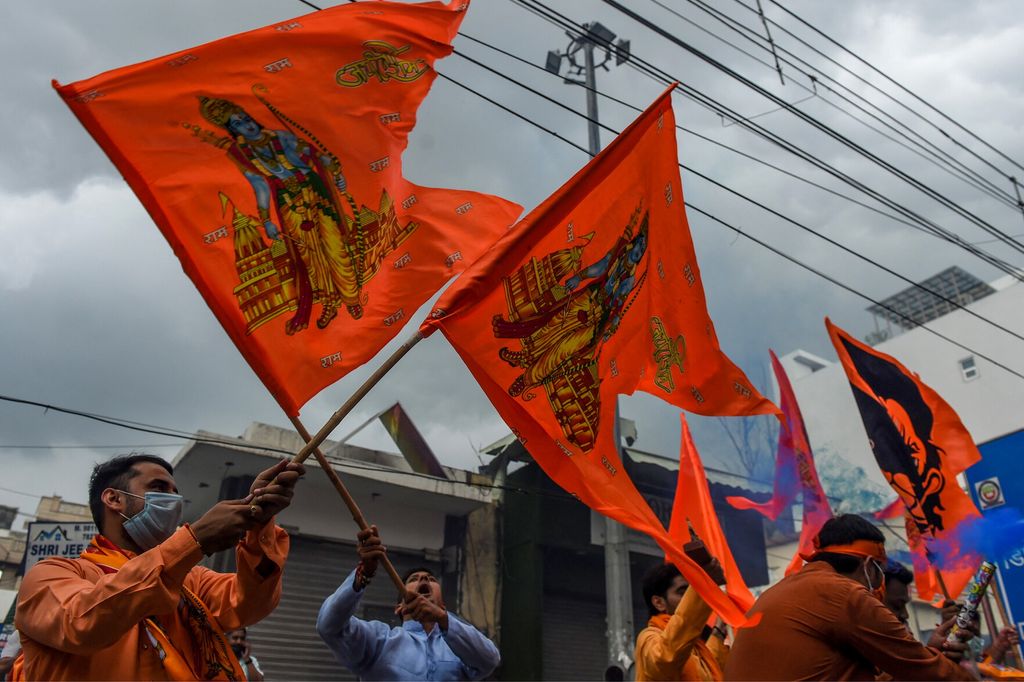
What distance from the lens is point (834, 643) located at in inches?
119

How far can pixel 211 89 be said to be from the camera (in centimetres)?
284

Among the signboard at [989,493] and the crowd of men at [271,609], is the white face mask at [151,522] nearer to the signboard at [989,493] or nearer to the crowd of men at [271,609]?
the crowd of men at [271,609]

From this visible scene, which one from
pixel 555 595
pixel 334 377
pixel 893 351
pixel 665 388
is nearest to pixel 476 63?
pixel 665 388

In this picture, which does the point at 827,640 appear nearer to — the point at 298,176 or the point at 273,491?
the point at 273,491

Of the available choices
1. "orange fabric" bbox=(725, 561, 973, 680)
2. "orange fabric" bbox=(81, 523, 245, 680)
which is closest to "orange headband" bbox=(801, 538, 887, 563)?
"orange fabric" bbox=(725, 561, 973, 680)

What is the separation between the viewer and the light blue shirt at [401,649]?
397cm

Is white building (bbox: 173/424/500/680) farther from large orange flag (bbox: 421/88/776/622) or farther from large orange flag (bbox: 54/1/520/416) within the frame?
large orange flag (bbox: 54/1/520/416)

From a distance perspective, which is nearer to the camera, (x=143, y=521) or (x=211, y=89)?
(x=143, y=521)

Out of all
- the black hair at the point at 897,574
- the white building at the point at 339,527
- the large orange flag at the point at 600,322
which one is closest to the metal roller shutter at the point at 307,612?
the white building at the point at 339,527

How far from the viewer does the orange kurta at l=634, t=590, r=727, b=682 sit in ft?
12.1

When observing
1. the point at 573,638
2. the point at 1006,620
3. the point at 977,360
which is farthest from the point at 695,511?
the point at 977,360

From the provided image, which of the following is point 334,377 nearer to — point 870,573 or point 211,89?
point 211,89

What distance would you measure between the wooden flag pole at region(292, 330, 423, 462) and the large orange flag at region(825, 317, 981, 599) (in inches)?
186

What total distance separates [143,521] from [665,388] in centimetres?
247
